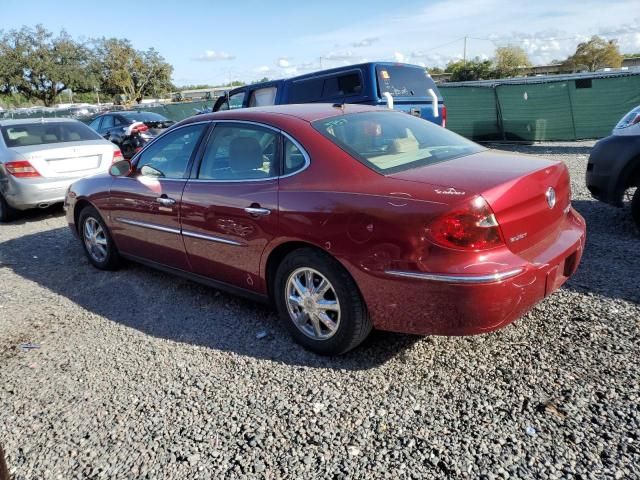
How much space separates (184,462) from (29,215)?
7.36 metres

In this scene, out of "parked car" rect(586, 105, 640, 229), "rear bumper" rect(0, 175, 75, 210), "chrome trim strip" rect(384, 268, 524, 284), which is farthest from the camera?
"rear bumper" rect(0, 175, 75, 210)

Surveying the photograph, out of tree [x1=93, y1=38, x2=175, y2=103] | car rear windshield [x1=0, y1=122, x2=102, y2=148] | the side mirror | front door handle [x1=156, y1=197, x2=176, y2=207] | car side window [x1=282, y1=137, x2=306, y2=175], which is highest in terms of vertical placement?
tree [x1=93, y1=38, x2=175, y2=103]

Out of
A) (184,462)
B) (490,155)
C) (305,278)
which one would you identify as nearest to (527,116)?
(490,155)

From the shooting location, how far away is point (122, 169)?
4629 millimetres

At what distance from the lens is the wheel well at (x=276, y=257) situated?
124 inches

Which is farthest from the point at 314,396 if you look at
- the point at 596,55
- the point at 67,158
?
the point at 596,55

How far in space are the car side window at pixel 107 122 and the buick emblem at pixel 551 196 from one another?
13869 mm

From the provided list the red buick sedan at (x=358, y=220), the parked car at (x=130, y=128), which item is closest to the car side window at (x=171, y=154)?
the red buick sedan at (x=358, y=220)

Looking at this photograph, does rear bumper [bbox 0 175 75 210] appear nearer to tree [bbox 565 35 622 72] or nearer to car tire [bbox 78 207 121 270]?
car tire [bbox 78 207 121 270]

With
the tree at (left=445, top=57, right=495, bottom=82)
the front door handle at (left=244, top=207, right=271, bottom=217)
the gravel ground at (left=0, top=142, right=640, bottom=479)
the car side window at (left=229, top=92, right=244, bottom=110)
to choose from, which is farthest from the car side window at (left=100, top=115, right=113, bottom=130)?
the tree at (left=445, top=57, right=495, bottom=82)

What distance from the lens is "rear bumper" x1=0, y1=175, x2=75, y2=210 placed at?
7.20 metres

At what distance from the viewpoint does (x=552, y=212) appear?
2.99m

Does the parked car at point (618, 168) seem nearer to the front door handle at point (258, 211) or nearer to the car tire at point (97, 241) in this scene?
the front door handle at point (258, 211)

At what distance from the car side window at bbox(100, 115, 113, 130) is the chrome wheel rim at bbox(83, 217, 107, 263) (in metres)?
10.2
